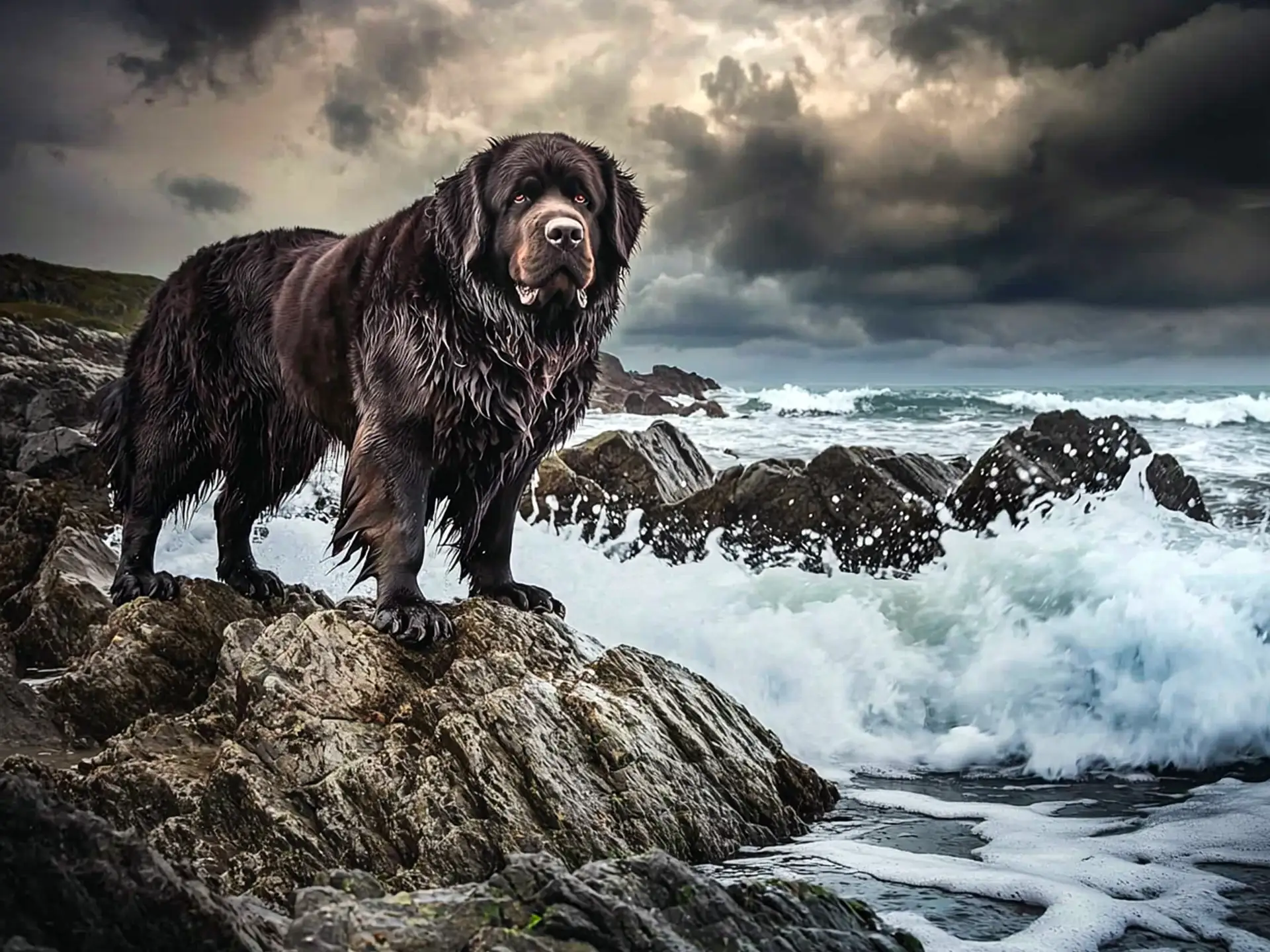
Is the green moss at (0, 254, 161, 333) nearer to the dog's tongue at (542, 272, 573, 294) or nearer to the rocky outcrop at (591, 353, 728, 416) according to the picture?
the rocky outcrop at (591, 353, 728, 416)

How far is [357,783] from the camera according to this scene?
2762 mm

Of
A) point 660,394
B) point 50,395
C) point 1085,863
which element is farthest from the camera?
point 660,394

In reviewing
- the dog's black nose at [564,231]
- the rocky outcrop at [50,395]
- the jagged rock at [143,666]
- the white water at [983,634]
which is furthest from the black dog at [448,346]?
the rocky outcrop at [50,395]

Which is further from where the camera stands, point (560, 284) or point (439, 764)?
point (560, 284)

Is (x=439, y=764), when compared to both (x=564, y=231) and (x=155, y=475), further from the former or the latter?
(x=155, y=475)

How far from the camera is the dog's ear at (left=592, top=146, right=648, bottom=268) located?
139 inches

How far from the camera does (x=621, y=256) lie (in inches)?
141

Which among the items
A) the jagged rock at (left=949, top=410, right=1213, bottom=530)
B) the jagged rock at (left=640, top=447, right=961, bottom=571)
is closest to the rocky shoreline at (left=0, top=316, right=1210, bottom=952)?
the jagged rock at (left=640, top=447, right=961, bottom=571)

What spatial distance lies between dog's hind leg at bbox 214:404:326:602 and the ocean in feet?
2.08

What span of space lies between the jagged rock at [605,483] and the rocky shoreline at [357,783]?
9.44 ft

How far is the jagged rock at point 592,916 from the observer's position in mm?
1606

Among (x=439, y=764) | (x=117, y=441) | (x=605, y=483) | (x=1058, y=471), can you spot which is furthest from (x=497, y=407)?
(x=1058, y=471)

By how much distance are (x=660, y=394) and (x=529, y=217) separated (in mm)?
10011

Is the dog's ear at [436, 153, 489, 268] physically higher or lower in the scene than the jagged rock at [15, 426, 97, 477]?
higher
